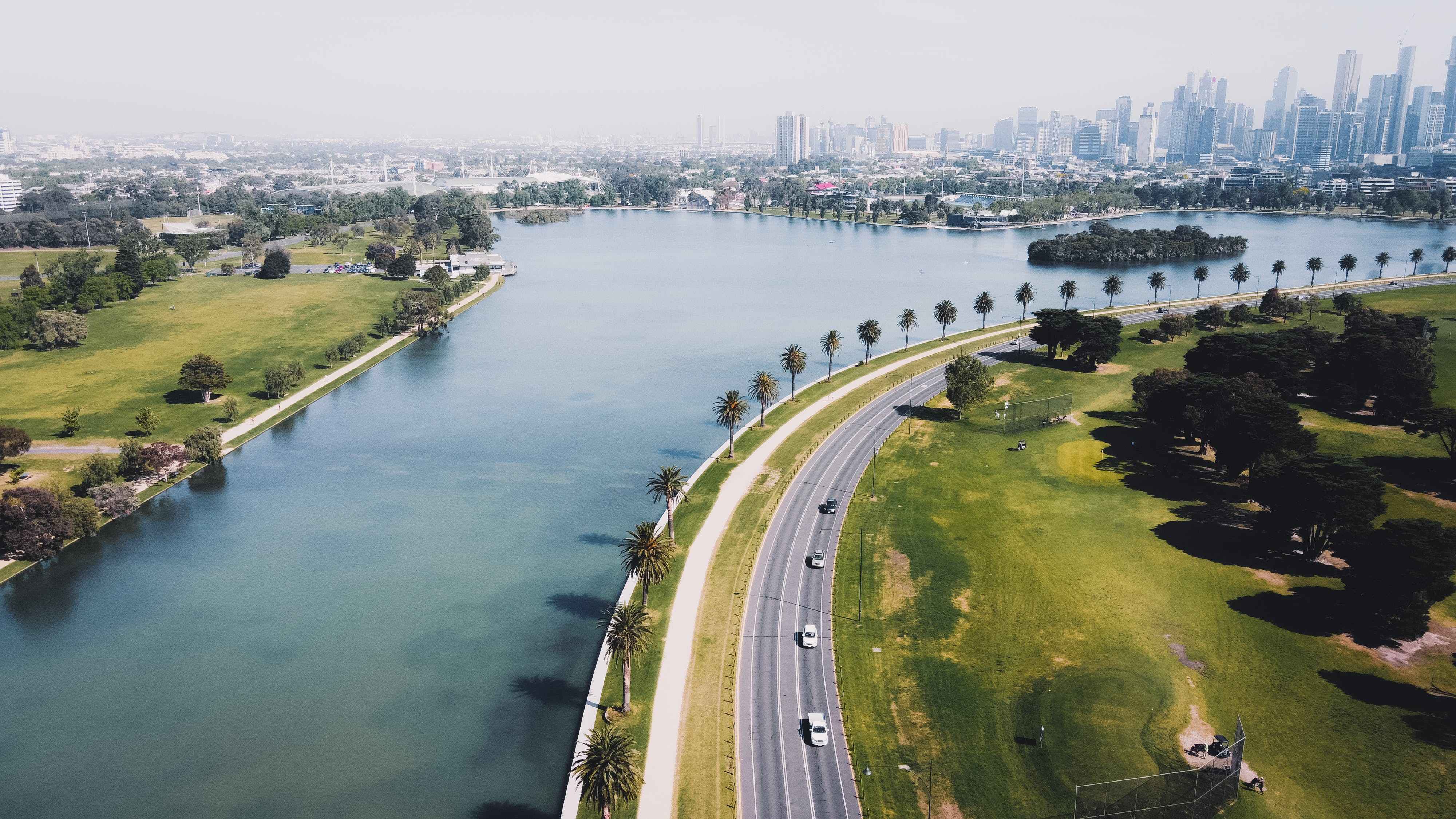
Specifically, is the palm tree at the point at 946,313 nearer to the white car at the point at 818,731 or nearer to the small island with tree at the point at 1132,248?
the small island with tree at the point at 1132,248

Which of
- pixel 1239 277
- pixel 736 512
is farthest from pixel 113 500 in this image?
pixel 1239 277

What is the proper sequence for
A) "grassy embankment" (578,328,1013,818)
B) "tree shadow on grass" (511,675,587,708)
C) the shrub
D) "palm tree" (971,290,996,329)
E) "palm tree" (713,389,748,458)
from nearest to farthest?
1. "grassy embankment" (578,328,1013,818)
2. "tree shadow on grass" (511,675,587,708)
3. the shrub
4. "palm tree" (713,389,748,458)
5. "palm tree" (971,290,996,329)

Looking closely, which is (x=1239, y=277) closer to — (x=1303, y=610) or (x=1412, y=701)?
(x=1303, y=610)

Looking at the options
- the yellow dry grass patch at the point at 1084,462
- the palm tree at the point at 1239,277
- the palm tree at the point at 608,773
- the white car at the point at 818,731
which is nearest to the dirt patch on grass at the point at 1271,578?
the yellow dry grass patch at the point at 1084,462

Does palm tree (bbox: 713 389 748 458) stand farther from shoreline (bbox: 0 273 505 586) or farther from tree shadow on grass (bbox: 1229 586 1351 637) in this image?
shoreline (bbox: 0 273 505 586)

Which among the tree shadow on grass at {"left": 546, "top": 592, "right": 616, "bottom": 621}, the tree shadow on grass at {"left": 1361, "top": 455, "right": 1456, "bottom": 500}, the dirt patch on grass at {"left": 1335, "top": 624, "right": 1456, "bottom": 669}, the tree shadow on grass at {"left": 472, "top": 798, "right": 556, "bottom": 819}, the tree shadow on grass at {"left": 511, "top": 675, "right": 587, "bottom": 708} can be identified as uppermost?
the tree shadow on grass at {"left": 1361, "top": 455, "right": 1456, "bottom": 500}

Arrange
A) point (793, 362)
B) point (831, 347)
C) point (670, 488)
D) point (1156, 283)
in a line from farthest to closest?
point (1156, 283) < point (831, 347) < point (793, 362) < point (670, 488)

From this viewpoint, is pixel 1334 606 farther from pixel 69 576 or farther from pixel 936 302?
pixel 936 302

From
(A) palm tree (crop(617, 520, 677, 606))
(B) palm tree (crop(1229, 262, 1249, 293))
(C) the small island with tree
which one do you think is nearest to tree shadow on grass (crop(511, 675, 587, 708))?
(A) palm tree (crop(617, 520, 677, 606))
